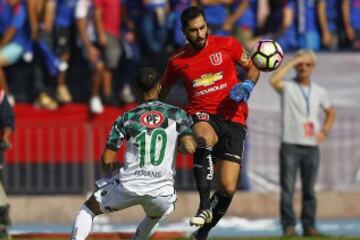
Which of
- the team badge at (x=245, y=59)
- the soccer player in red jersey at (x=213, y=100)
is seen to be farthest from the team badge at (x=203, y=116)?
the team badge at (x=245, y=59)

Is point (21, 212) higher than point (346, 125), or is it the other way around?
point (346, 125)

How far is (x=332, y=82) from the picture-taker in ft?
75.6

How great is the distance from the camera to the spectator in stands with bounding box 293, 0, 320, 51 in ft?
77.1

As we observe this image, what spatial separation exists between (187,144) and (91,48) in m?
10.2

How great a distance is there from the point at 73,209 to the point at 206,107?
25.9 ft

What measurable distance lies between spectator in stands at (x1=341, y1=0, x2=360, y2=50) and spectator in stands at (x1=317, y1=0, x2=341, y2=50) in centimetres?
19

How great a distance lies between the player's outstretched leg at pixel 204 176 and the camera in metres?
14.4

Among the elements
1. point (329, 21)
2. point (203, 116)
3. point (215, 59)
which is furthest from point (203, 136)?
point (329, 21)

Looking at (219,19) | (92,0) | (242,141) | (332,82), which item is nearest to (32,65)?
(92,0)

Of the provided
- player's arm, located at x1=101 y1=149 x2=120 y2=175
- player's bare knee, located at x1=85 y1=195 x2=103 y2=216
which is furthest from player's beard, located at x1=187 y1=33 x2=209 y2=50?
player's bare knee, located at x1=85 y1=195 x2=103 y2=216

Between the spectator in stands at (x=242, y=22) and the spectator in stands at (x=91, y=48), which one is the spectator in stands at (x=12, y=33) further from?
the spectator in stands at (x=242, y=22)

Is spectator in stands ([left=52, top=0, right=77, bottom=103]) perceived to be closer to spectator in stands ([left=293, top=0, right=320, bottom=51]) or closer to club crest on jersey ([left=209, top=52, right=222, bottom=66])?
spectator in stands ([left=293, top=0, right=320, bottom=51])

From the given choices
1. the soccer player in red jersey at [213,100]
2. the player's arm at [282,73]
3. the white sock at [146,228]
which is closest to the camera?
the white sock at [146,228]

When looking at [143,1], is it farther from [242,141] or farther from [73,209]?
[242,141]
